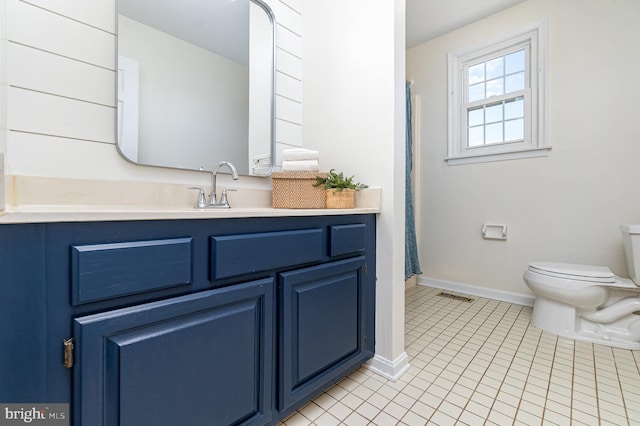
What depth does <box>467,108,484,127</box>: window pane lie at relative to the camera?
264cm

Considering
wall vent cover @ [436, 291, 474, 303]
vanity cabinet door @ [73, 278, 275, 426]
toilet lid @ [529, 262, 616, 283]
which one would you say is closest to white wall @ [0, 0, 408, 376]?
vanity cabinet door @ [73, 278, 275, 426]

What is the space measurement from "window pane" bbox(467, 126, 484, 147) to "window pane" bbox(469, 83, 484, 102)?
0.29 metres

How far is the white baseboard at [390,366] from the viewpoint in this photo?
142 centimetres

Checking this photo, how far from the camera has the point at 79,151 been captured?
3.26ft

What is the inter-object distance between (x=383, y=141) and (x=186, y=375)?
50.2 inches

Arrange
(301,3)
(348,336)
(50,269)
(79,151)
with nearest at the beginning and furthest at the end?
(50,269) < (79,151) < (348,336) < (301,3)

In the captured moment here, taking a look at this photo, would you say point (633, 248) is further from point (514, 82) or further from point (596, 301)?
point (514, 82)

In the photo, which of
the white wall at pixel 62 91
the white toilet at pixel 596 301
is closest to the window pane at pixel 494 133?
the white toilet at pixel 596 301

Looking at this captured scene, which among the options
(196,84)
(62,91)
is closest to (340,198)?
(196,84)

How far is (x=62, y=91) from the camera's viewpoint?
37.6 inches

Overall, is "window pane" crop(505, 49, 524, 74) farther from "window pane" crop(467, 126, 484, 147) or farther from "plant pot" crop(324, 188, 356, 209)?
"plant pot" crop(324, 188, 356, 209)

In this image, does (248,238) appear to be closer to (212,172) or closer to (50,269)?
(50,269)

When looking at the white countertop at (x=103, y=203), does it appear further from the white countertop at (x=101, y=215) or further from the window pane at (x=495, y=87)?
the window pane at (x=495, y=87)

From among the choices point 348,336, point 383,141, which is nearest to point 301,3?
point 383,141
